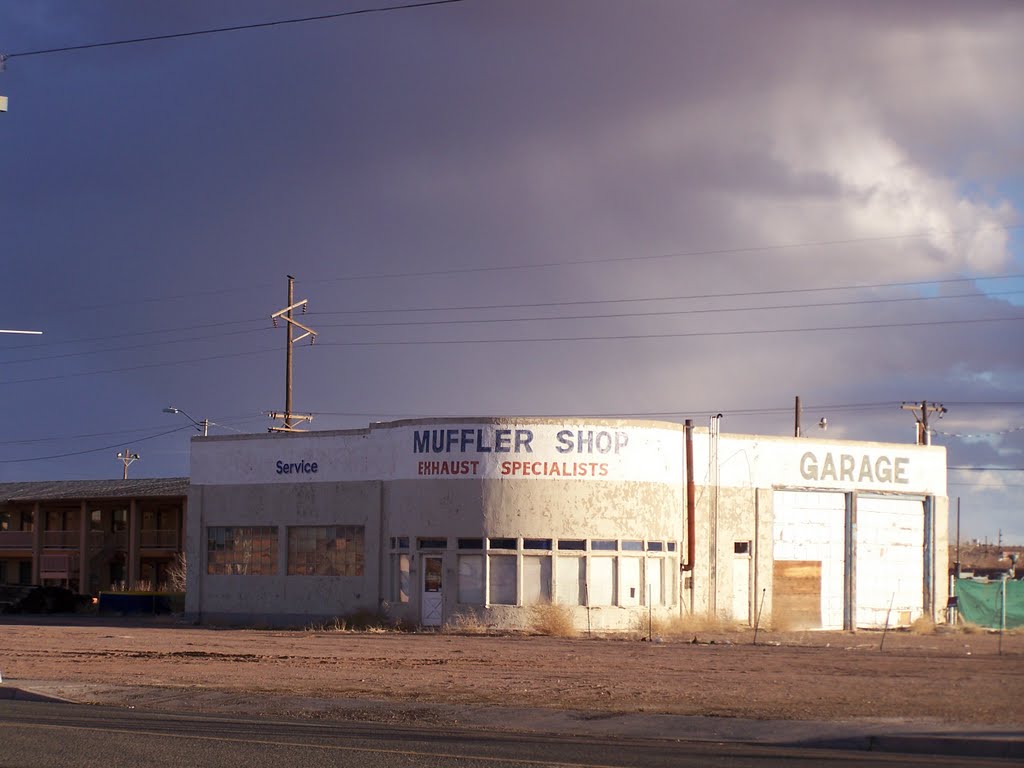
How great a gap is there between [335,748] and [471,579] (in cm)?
2436

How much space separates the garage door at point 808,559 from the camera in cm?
4278

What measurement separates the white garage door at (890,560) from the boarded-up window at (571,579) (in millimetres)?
11147

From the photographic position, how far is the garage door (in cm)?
4278

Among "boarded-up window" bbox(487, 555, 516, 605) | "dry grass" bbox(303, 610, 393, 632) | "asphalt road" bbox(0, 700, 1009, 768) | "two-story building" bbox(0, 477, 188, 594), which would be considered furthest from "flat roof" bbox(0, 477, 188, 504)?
"asphalt road" bbox(0, 700, 1009, 768)

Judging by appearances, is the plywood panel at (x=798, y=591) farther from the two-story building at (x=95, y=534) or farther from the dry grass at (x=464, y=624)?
the two-story building at (x=95, y=534)

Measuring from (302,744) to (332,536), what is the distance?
27561 millimetres

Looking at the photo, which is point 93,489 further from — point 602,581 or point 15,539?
point 602,581

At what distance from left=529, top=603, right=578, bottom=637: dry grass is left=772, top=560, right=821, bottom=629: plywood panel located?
8.30m

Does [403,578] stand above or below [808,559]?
below

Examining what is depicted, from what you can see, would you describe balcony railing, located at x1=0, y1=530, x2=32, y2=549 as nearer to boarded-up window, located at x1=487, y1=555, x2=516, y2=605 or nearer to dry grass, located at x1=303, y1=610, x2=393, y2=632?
dry grass, located at x1=303, y1=610, x2=393, y2=632

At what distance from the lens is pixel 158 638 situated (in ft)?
125

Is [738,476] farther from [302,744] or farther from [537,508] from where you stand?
[302,744]

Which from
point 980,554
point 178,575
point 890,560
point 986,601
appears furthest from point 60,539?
point 980,554

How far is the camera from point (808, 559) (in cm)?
4322
